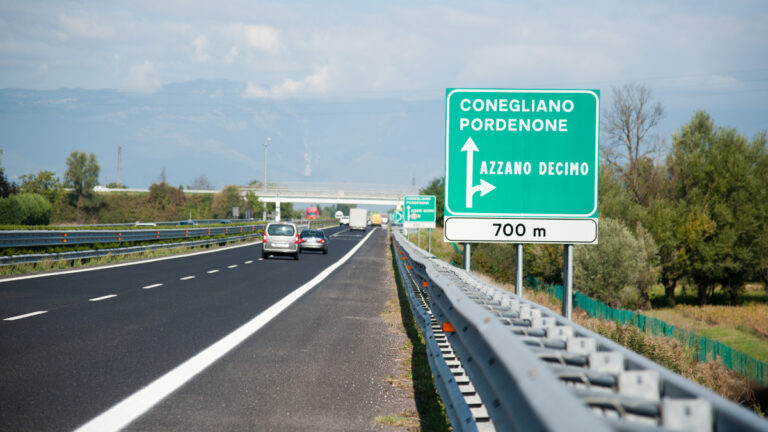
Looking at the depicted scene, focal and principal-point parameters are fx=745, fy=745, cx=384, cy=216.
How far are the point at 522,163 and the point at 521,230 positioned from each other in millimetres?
963

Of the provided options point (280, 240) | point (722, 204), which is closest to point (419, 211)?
point (280, 240)

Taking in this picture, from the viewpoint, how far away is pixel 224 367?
822 centimetres

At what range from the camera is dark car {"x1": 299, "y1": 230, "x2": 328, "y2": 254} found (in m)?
41.1

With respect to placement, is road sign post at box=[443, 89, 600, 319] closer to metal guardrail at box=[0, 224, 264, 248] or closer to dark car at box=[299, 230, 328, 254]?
metal guardrail at box=[0, 224, 264, 248]

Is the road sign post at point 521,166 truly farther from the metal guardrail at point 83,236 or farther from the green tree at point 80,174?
the green tree at point 80,174

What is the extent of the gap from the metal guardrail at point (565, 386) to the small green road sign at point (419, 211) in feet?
103

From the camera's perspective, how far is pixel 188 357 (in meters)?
8.71

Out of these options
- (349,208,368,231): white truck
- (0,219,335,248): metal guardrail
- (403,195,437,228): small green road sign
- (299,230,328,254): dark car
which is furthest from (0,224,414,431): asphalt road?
(349,208,368,231): white truck

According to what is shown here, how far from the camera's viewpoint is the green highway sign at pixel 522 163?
10.5 m

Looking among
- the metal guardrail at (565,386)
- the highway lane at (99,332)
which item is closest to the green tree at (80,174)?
the highway lane at (99,332)

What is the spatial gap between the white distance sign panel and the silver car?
23.4m

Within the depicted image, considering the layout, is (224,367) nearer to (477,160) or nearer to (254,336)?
(254,336)

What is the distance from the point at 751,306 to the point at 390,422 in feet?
172

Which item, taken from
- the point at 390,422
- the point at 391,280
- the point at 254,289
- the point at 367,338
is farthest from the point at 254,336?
the point at 391,280
